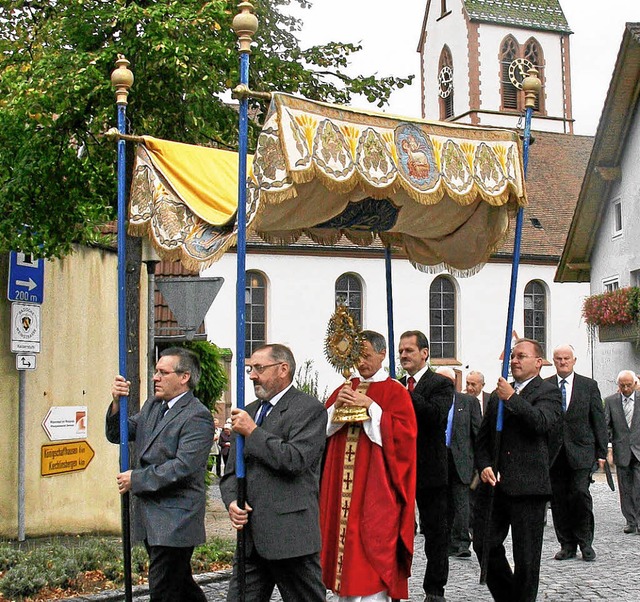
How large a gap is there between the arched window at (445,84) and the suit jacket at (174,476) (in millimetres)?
49241

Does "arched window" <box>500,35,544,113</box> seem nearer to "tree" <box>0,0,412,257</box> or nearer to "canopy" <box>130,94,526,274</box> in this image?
"tree" <box>0,0,412,257</box>

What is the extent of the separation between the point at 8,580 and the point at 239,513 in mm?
3254

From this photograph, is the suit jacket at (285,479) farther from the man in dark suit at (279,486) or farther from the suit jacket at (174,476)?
the suit jacket at (174,476)

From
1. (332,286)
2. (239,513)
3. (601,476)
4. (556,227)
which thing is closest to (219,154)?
(239,513)

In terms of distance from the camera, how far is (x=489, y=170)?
7816 millimetres

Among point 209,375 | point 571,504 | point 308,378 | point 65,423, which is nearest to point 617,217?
point 308,378

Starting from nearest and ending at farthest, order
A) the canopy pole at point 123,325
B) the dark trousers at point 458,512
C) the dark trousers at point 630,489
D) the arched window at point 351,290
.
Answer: the canopy pole at point 123,325 < the dark trousers at point 458,512 < the dark trousers at point 630,489 < the arched window at point 351,290

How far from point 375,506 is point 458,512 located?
4.12 m

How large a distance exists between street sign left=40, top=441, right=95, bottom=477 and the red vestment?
516cm

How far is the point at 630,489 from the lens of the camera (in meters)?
13.3

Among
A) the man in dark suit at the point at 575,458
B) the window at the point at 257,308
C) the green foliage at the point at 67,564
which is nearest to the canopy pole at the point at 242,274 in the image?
the green foliage at the point at 67,564

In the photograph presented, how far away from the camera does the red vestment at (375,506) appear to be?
7488 mm

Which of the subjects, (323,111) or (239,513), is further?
(323,111)

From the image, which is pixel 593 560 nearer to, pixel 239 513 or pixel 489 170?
pixel 489 170
